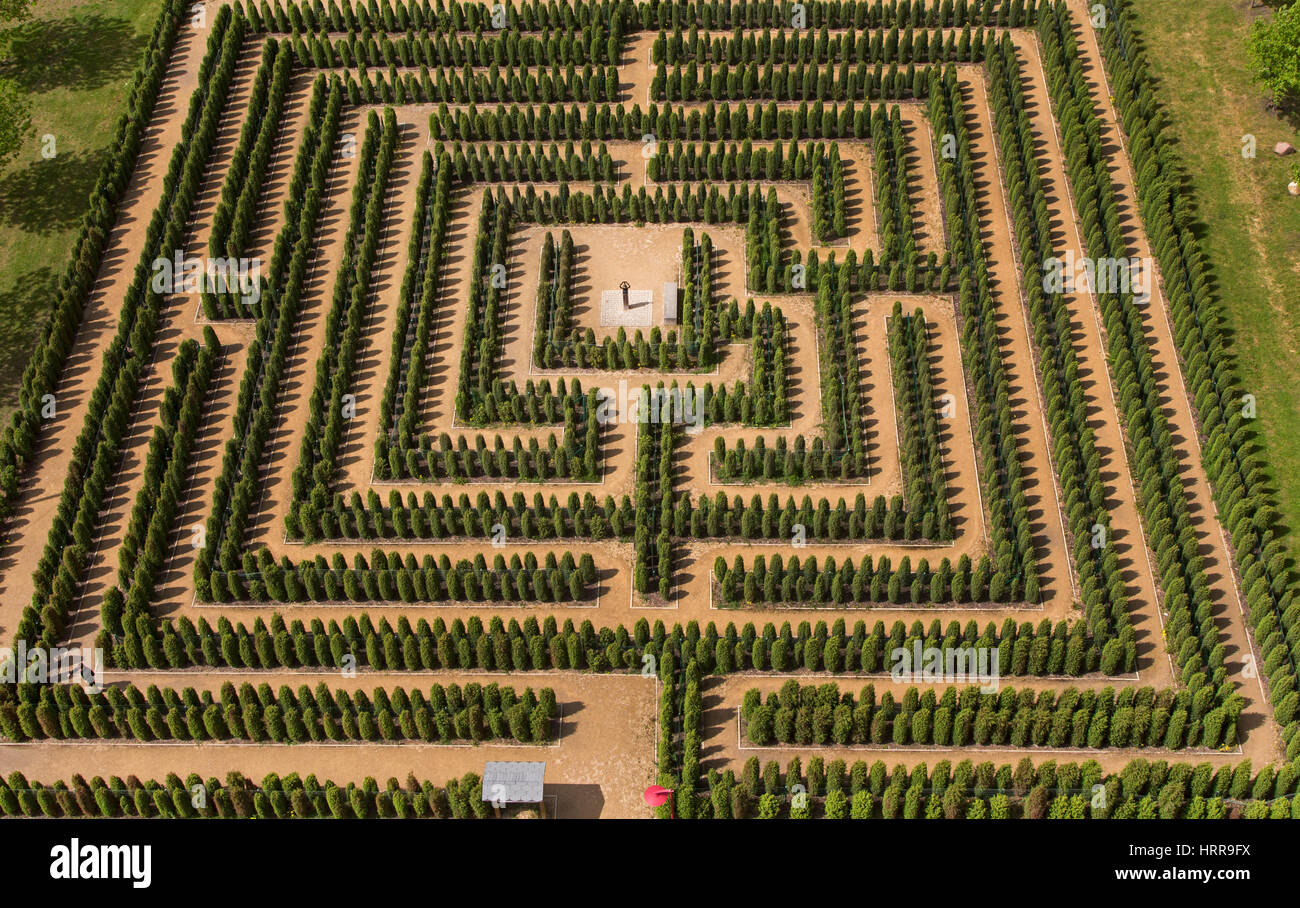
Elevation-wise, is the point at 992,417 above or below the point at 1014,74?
below

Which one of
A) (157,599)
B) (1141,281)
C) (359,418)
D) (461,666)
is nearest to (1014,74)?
(1141,281)

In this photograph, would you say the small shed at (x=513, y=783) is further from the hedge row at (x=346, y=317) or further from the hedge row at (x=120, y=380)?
the hedge row at (x=120, y=380)

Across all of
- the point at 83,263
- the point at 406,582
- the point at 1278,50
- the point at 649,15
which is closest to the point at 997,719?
the point at 406,582

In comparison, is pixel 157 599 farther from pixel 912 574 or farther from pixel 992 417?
pixel 992 417

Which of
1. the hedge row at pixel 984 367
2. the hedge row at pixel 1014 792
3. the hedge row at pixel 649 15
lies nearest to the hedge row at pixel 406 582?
the hedge row at pixel 1014 792

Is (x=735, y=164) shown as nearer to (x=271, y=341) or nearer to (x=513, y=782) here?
(x=271, y=341)

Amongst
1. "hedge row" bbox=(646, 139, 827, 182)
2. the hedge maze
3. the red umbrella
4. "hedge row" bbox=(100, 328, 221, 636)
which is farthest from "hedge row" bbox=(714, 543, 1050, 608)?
"hedge row" bbox=(646, 139, 827, 182)
